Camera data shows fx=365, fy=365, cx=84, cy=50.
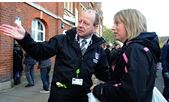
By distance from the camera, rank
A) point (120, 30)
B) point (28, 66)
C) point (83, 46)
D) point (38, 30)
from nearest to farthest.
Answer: point (120, 30) < point (83, 46) < point (28, 66) < point (38, 30)

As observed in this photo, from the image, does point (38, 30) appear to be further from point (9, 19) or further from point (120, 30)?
point (120, 30)

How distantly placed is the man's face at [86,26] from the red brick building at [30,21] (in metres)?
3.02

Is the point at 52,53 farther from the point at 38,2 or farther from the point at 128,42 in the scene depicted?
the point at 38,2

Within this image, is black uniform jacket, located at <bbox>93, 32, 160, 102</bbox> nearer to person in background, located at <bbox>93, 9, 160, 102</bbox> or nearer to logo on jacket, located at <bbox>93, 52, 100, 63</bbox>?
person in background, located at <bbox>93, 9, 160, 102</bbox>

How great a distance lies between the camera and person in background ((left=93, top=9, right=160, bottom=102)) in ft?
9.88

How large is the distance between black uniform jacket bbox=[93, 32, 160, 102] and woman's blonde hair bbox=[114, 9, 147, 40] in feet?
0.20

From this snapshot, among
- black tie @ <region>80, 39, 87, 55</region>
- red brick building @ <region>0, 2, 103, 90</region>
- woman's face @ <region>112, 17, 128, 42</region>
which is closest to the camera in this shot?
woman's face @ <region>112, 17, 128, 42</region>

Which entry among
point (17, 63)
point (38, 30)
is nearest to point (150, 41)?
point (17, 63)

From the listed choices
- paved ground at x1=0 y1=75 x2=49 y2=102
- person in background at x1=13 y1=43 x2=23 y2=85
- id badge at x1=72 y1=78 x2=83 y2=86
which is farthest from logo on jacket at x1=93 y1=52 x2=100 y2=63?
person in background at x1=13 y1=43 x2=23 y2=85

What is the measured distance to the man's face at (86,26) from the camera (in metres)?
4.24

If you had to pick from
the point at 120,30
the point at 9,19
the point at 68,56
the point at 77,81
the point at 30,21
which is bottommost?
the point at 77,81

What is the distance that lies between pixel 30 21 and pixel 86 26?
1217 centimetres

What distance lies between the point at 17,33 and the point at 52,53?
0.57 metres

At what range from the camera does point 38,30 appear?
1806 cm
